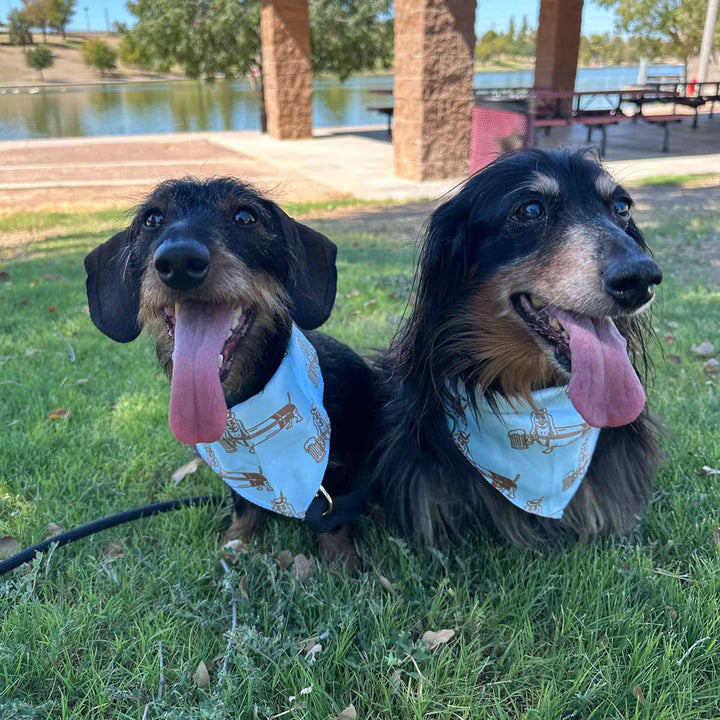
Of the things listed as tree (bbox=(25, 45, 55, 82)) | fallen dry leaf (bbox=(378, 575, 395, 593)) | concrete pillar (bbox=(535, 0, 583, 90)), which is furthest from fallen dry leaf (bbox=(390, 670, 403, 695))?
tree (bbox=(25, 45, 55, 82))

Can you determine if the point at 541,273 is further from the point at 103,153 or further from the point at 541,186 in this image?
the point at 103,153

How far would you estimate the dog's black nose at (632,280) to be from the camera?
1.98 m

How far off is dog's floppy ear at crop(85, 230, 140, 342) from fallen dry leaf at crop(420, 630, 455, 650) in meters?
1.61

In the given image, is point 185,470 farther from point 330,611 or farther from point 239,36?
point 239,36

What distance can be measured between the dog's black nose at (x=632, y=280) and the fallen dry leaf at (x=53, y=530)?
8.33 feet

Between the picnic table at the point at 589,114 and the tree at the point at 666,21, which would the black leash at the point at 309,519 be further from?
the tree at the point at 666,21

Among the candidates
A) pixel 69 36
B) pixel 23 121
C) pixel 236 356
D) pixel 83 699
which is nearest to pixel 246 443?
pixel 236 356

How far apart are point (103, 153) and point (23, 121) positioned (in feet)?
58.1

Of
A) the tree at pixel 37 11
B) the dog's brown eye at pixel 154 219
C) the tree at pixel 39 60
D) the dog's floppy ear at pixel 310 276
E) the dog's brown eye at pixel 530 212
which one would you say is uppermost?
the tree at pixel 37 11

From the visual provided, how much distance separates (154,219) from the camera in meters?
2.50

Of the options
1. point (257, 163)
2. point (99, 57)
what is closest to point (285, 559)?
point (257, 163)

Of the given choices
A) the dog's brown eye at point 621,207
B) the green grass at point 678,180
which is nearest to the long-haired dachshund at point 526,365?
the dog's brown eye at point 621,207

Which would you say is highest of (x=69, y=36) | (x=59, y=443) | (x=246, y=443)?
(x=69, y=36)

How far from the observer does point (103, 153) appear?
1720cm
